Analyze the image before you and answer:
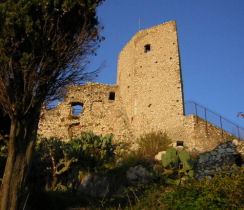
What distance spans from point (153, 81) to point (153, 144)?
4.05 m

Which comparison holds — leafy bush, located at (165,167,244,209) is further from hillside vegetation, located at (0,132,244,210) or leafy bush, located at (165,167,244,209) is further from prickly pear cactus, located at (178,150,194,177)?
prickly pear cactus, located at (178,150,194,177)

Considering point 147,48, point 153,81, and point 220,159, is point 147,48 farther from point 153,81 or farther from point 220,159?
point 220,159

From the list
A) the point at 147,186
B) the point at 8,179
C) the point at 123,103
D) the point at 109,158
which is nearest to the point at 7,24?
the point at 8,179

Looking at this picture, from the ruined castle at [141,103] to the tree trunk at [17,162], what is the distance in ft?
26.7

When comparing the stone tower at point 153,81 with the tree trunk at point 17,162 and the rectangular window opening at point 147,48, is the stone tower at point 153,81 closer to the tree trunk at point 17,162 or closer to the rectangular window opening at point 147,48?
the rectangular window opening at point 147,48

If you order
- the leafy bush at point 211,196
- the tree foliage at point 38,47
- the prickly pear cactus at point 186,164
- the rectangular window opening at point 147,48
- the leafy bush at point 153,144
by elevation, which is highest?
the rectangular window opening at point 147,48

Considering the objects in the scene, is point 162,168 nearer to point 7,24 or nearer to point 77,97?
point 7,24

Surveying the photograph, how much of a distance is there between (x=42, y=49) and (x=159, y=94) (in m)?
8.87

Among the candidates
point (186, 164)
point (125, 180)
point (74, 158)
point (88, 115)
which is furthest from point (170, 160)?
point (88, 115)

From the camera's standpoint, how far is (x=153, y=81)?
14.0m

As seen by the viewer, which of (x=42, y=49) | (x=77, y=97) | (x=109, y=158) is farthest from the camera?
(x=77, y=97)

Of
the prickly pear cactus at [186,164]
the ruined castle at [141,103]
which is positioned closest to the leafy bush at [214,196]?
the prickly pear cactus at [186,164]

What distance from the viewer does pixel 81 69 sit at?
596 centimetres

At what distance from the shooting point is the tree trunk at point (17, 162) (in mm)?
4688
